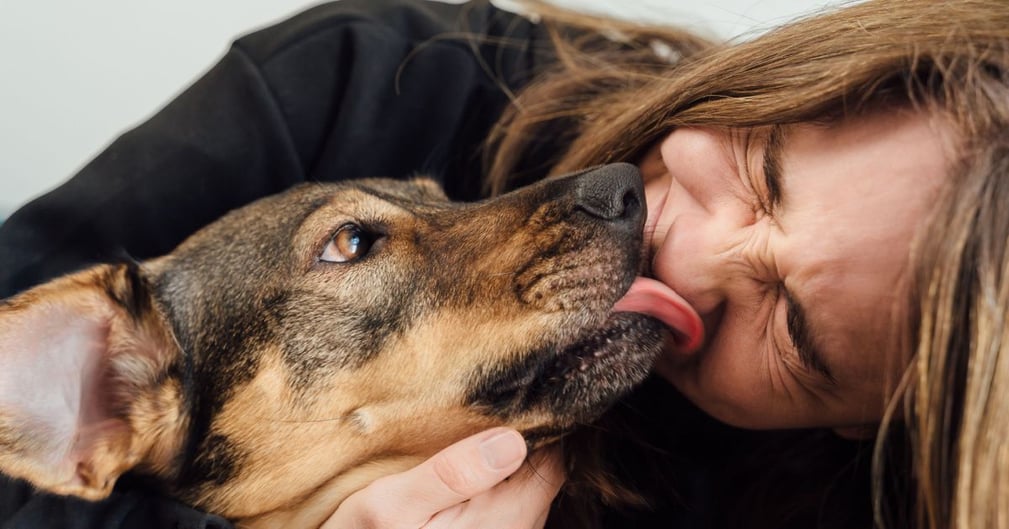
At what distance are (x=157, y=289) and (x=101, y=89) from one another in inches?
91.7

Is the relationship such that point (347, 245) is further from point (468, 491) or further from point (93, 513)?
point (93, 513)

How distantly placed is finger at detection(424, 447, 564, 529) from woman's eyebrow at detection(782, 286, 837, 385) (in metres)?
0.67

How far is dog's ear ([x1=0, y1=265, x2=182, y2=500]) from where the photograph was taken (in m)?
1.72

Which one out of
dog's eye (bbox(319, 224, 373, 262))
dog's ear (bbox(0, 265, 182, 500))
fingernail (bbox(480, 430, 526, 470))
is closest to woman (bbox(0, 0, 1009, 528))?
fingernail (bbox(480, 430, 526, 470))

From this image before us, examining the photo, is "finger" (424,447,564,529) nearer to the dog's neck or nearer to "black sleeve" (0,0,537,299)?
the dog's neck

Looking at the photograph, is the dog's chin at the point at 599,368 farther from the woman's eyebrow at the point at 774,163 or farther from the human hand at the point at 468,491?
the woman's eyebrow at the point at 774,163

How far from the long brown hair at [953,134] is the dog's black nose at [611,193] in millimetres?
266

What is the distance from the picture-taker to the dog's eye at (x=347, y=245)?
1.96 meters

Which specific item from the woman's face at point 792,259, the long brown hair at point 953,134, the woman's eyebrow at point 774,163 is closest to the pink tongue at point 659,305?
the woman's face at point 792,259

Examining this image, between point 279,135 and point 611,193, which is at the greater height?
point 279,135

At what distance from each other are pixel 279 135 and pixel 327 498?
3.54 ft

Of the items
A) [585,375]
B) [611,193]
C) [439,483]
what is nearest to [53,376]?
[439,483]

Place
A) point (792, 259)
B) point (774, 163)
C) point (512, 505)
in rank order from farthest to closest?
point (512, 505) → point (774, 163) → point (792, 259)

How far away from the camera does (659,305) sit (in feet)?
5.74
